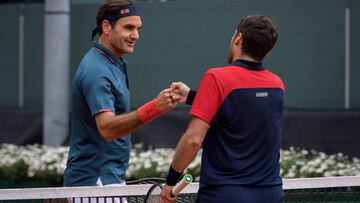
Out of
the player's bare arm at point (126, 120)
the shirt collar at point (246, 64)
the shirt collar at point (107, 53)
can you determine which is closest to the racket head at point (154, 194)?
the player's bare arm at point (126, 120)

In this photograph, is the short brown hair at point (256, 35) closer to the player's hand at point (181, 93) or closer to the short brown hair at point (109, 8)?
the player's hand at point (181, 93)

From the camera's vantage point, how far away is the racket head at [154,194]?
5.27m

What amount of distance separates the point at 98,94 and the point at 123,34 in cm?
46

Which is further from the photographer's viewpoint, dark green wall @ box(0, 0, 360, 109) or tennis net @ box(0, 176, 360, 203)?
dark green wall @ box(0, 0, 360, 109)

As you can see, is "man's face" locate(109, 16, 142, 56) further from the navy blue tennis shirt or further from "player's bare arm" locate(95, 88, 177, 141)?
the navy blue tennis shirt

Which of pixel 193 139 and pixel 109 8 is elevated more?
pixel 109 8

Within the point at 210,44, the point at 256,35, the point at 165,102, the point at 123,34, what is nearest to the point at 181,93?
the point at 165,102

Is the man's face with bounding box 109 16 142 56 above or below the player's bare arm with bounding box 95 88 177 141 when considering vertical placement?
above

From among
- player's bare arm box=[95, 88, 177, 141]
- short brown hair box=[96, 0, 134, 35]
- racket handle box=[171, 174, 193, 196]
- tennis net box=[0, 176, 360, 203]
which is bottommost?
tennis net box=[0, 176, 360, 203]

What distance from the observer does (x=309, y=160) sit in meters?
9.32

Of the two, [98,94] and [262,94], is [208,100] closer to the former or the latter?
[262,94]

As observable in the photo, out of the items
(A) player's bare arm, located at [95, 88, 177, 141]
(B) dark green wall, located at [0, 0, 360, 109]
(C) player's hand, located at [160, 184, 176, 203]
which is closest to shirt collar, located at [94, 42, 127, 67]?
(A) player's bare arm, located at [95, 88, 177, 141]

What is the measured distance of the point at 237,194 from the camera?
4.79 m

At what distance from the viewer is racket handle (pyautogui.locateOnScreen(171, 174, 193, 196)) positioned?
4.77 meters
